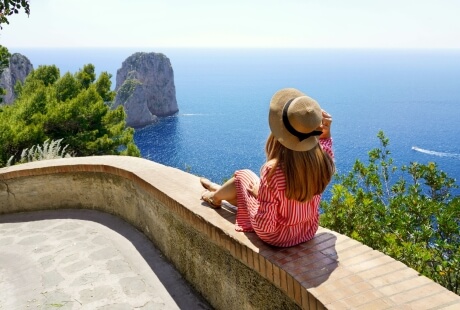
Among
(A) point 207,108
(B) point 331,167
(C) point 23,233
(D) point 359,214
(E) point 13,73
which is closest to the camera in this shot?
(B) point 331,167

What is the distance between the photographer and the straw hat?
7.90 ft

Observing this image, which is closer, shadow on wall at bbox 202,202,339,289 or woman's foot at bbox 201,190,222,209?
shadow on wall at bbox 202,202,339,289

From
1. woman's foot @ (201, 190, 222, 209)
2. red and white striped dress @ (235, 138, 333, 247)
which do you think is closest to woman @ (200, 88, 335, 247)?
red and white striped dress @ (235, 138, 333, 247)

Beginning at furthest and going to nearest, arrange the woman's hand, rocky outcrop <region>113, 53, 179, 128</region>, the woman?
rocky outcrop <region>113, 53, 179, 128</region>
the woman's hand
the woman

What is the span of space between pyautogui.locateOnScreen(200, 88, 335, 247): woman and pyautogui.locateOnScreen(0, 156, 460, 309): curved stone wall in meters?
0.13

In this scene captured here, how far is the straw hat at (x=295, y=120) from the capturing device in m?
2.41

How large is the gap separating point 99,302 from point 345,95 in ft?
649

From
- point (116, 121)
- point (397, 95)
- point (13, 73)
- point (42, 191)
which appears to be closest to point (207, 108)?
point (13, 73)

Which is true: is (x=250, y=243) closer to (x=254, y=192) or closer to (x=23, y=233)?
(x=254, y=192)

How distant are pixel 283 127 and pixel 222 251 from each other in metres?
1.21

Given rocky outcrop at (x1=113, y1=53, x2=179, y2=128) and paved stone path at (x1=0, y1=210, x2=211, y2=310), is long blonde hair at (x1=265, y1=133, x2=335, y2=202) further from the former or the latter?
rocky outcrop at (x1=113, y1=53, x2=179, y2=128)

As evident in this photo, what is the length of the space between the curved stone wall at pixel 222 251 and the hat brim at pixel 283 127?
0.73m

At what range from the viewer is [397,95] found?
618 ft

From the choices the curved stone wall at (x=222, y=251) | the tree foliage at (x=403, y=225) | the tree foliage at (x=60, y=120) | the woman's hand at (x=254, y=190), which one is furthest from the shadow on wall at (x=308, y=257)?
the tree foliage at (x=60, y=120)
